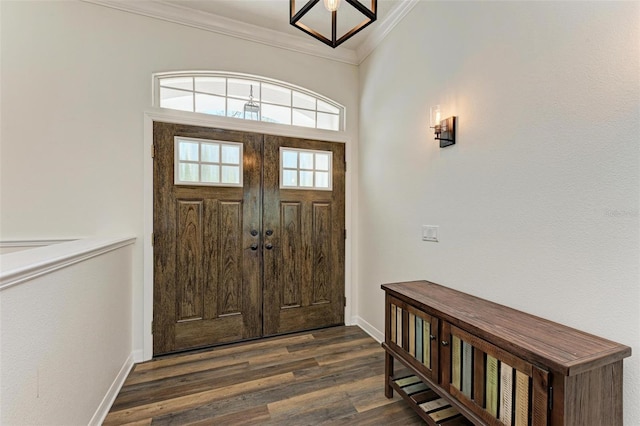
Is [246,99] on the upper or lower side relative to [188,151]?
upper

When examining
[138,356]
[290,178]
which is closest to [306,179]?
[290,178]

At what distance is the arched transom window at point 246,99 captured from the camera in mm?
2611

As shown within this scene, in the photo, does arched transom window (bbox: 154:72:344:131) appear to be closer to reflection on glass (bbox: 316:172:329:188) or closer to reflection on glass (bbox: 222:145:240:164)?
reflection on glass (bbox: 222:145:240:164)

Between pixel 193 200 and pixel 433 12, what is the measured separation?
2565 millimetres

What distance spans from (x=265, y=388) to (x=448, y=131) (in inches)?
90.6

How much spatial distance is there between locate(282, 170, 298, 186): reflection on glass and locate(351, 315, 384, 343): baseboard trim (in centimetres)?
171

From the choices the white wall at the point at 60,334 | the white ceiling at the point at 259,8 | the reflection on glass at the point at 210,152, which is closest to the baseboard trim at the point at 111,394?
the white wall at the point at 60,334

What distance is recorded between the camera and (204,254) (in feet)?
8.62

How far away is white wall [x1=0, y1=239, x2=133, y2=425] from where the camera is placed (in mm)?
978

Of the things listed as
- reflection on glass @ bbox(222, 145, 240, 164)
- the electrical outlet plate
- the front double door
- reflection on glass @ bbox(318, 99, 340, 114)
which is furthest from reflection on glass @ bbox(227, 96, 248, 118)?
the electrical outlet plate

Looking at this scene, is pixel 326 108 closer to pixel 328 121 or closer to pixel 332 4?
pixel 328 121

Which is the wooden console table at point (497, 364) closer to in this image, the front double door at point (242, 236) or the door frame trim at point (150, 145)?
the front double door at point (242, 236)

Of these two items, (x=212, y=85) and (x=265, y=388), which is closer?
(x=265, y=388)

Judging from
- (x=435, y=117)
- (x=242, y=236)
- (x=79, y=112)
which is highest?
(x=79, y=112)
